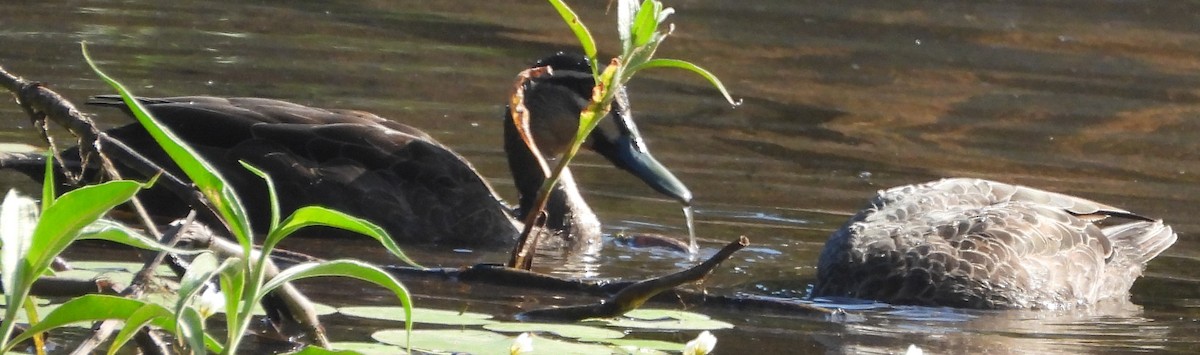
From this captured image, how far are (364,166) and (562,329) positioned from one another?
295 centimetres

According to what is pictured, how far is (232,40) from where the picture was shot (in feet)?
39.9

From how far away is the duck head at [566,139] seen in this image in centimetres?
788

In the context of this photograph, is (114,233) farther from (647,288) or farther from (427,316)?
(427,316)

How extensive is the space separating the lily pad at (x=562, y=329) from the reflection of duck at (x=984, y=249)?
7.23 ft

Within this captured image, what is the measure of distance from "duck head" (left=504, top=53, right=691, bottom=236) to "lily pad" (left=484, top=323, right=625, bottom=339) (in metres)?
2.64

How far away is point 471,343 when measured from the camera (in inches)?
186

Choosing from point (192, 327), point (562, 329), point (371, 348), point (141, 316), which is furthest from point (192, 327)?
point (562, 329)

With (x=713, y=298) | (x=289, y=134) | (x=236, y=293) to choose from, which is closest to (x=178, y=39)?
(x=289, y=134)

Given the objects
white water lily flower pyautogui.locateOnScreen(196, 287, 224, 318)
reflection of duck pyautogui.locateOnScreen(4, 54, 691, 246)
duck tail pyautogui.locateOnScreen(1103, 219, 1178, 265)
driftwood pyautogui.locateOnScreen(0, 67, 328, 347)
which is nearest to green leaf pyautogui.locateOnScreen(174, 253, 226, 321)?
white water lily flower pyautogui.locateOnScreen(196, 287, 224, 318)

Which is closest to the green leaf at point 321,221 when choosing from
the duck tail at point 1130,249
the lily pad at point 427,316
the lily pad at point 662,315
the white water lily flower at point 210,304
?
the white water lily flower at point 210,304

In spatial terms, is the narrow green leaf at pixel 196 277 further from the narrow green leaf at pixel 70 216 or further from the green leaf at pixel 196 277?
the narrow green leaf at pixel 70 216

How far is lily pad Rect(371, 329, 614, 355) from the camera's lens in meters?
4.65

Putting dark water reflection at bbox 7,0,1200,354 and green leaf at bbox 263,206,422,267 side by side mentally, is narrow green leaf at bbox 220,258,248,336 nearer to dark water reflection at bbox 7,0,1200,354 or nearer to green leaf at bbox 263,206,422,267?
green leaf at bbox 263,206,422,267

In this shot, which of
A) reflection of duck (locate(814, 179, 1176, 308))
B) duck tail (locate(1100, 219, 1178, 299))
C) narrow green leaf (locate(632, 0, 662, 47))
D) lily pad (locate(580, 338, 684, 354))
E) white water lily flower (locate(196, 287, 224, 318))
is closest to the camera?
white water lily flower (locate(196, 287, 224, 318))
